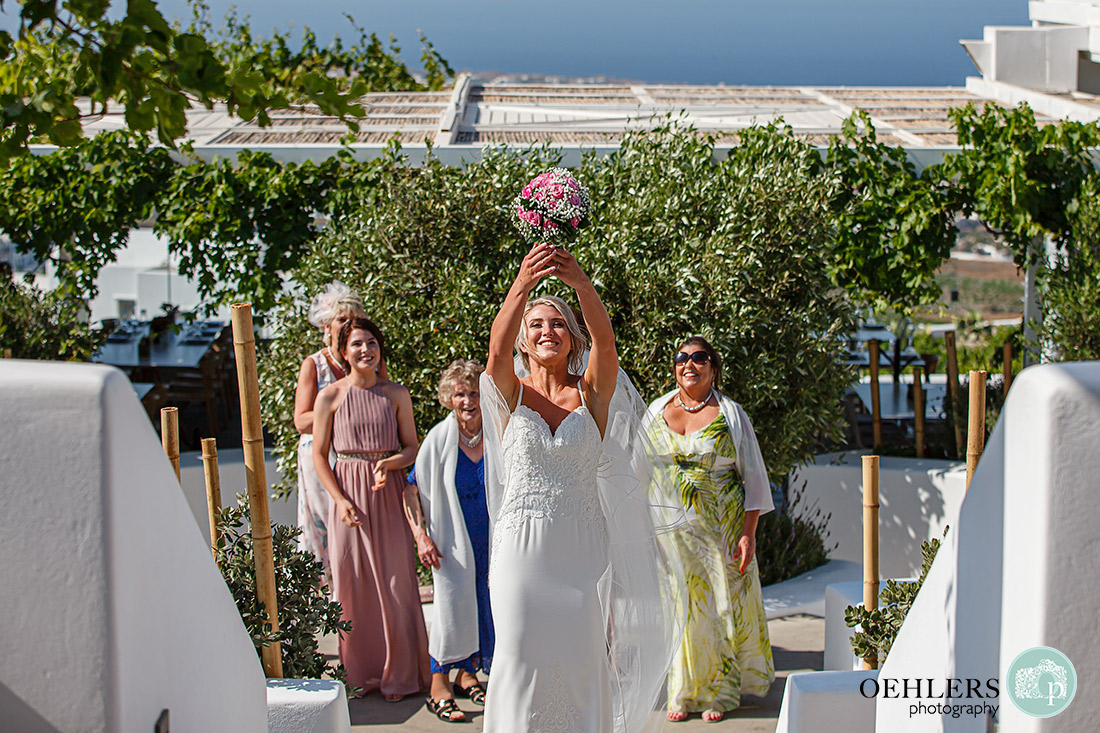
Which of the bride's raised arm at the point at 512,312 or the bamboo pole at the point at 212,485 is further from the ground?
the bride's raised arm at the point at 512,312

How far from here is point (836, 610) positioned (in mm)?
4977

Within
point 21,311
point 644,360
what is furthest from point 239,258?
point 644,360

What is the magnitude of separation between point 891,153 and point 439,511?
16.1 feet

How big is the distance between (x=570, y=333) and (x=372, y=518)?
1.78 meters

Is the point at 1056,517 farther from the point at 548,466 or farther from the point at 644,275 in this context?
the point at 644,275

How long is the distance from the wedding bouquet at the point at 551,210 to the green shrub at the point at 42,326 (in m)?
5.49

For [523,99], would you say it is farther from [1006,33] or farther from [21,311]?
[21,311]

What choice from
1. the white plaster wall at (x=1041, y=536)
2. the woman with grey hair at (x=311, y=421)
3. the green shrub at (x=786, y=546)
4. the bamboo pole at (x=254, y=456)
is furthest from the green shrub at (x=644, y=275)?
the white plaster wall at (x=1041, y=536)

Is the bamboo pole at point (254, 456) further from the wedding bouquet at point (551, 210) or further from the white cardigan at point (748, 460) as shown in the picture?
the white cardigan at point (748, 460)

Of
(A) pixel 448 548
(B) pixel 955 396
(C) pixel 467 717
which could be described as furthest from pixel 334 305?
(B) pixel 955 396

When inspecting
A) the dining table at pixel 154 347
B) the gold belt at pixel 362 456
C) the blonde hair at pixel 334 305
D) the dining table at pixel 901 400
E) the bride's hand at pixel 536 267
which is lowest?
the dining table at pixel 901 400

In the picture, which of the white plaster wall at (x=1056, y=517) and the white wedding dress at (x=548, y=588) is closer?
the white plaster wall at (x=1056, y=517)

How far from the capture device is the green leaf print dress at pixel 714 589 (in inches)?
212

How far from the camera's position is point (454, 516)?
17.9 ft
